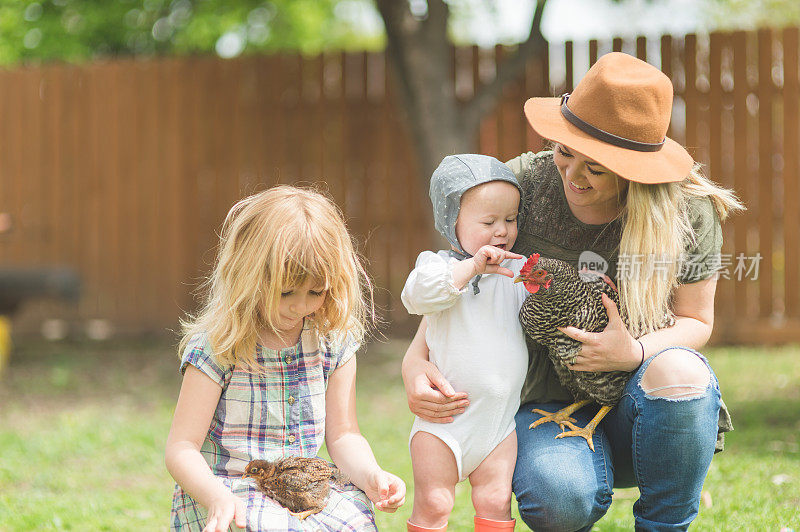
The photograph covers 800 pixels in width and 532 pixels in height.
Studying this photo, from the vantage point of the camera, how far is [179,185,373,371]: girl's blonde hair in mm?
2439

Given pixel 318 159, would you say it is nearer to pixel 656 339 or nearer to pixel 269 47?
pixel 656 339

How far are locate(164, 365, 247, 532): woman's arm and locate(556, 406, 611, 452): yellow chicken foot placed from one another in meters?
1.01

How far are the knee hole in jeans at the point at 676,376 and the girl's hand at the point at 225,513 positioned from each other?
1196 millimetres

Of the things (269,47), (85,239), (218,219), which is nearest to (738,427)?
(218,219)

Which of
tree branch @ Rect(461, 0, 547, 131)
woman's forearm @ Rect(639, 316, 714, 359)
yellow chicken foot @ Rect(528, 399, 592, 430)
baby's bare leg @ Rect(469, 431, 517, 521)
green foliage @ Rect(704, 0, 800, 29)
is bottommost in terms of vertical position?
baby's bare leg @ Rect(469, 431, 517, 521)

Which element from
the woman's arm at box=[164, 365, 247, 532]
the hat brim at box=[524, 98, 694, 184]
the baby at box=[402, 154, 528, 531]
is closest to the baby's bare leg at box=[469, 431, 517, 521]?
the baby at box=[402, 154, 528, 531]

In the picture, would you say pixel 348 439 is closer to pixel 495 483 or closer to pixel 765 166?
pixel 495 483

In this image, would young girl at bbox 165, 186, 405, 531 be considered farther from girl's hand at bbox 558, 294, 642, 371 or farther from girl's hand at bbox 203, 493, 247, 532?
girl's hand at bbox 558, 294, 642, 371

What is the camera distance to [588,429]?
8.89ft

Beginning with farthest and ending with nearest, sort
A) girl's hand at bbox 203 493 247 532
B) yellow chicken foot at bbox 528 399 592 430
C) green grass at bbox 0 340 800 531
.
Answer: green grass at bbox 0 340 800 531
yellow chicken foot at bbox 528 399 592 430
girl's hand at bbox 203 493 247 532

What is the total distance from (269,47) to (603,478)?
62.8 feet

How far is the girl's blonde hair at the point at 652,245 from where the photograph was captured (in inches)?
102

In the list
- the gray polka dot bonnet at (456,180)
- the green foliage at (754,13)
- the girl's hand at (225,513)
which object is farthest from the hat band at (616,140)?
the green foliage at (754,13)

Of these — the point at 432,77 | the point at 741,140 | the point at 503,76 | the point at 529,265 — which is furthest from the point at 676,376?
the point at 741,140
